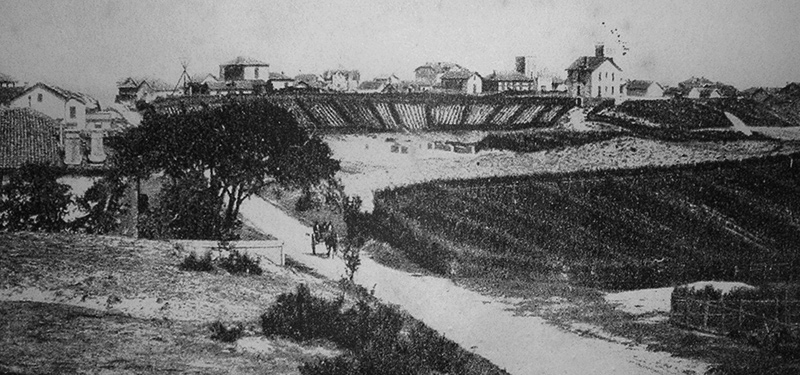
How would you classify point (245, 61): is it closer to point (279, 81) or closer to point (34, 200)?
point (279, 81)

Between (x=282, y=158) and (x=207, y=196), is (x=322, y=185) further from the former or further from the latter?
(x=207, y=196)

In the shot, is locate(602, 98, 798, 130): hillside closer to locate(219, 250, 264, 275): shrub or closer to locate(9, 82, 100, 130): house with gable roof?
locate(219, 250, 264, 275): shrub

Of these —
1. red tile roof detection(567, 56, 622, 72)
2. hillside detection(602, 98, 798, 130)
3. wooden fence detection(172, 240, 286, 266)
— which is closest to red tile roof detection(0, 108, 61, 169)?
wooden fence detection(172, 240, 286, 266)

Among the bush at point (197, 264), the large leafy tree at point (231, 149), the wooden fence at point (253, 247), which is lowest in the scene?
the bush at point (197, 264)

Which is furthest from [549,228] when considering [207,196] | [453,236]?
[207,196]

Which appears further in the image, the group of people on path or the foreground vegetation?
the group of people on path

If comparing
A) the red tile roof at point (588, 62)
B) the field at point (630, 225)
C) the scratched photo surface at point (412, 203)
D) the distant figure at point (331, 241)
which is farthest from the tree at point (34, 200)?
the red tile roof at point (588, 62)

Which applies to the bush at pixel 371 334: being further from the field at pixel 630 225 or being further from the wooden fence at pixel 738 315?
the wooden fence at pixel 738 315
